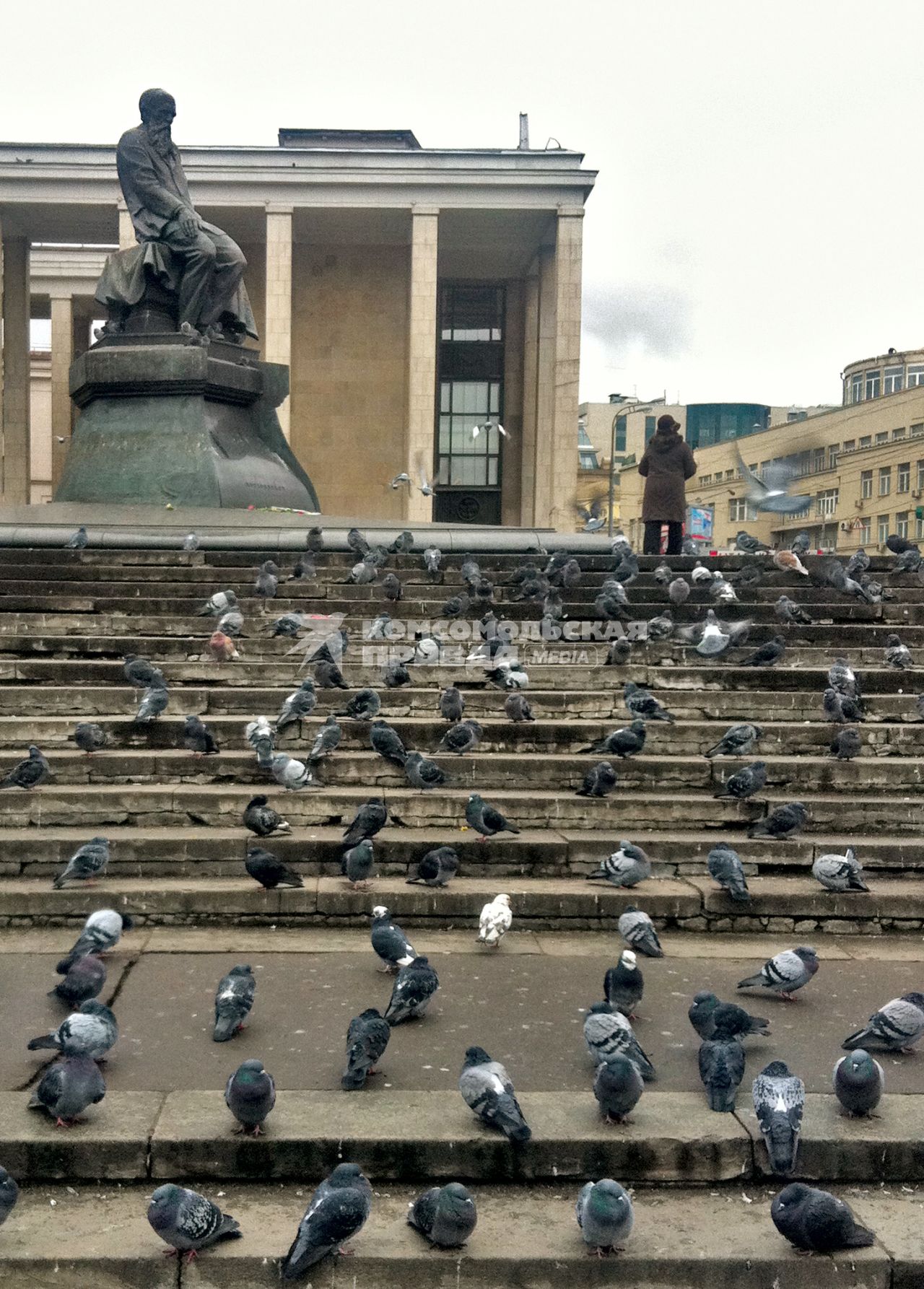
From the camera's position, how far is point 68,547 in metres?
12.9

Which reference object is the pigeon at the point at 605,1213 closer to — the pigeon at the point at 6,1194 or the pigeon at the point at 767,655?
the pigeon at the point at 6,1194

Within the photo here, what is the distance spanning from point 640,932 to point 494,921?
72 cm

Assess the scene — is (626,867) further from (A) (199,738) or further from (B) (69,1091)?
(B) (69,1091)

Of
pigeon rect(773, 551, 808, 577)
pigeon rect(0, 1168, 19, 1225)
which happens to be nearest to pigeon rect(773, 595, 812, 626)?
pigeon rect(773, 551, 808, 577)

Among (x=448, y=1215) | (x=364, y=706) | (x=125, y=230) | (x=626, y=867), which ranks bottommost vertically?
(x=448, y=1215)

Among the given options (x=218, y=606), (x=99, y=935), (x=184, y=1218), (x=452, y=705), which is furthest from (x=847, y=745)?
(x=184, y=1218)

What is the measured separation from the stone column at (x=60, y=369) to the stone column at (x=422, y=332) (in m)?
11.8

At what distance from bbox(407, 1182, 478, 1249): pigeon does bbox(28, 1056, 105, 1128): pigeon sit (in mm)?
1222

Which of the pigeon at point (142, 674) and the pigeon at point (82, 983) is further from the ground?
the pigeon at point (142, 674)

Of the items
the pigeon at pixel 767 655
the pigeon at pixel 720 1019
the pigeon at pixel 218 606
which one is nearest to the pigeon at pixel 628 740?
the pigeon at pixel 767 655

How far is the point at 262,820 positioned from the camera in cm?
737

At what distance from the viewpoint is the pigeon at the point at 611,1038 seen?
15.8 ft

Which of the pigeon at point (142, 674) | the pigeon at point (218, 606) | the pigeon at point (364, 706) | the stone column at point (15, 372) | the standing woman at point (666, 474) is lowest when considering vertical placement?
the pigeon at point (364, 706)

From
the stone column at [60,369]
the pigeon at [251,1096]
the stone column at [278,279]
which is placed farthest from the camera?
the stone column at [60,369]
